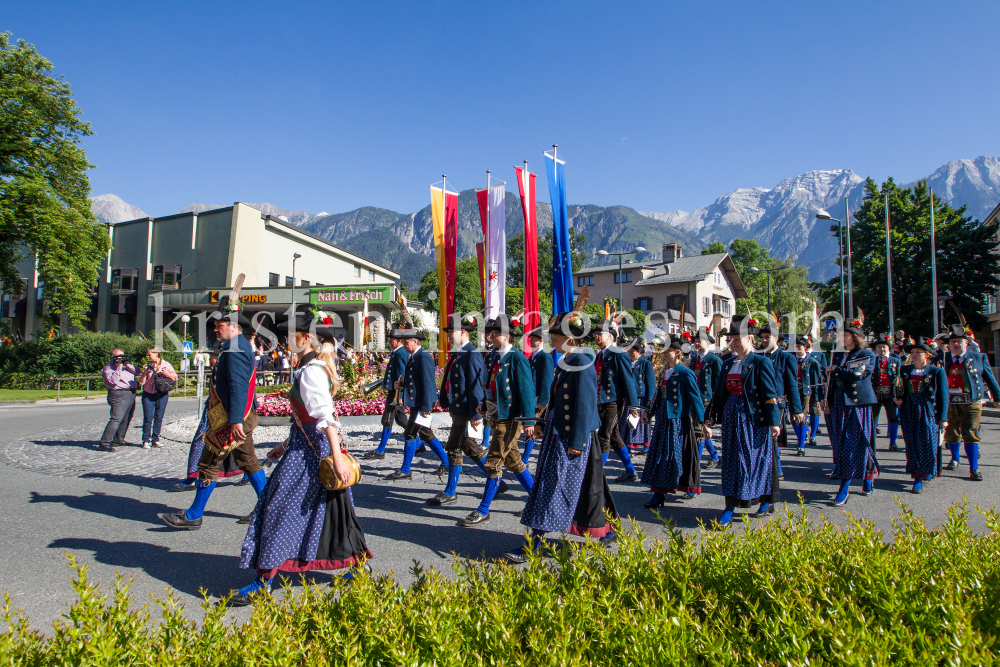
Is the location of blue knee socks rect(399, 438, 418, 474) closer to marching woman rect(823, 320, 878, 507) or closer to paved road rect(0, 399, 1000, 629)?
paved road rect(0, 399, 1000, 629)

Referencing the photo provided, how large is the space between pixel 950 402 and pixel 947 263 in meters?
30.6

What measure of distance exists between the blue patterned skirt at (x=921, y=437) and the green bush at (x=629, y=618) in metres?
4.61

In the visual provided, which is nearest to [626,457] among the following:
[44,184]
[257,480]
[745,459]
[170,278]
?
[745,459]

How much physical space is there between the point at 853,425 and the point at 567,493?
Answer: 396cm

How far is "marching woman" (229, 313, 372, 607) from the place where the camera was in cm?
367

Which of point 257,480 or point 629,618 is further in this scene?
point 257,480

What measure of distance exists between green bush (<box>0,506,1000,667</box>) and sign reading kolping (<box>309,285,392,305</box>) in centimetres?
3325

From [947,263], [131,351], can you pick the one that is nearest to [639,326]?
[947,263]

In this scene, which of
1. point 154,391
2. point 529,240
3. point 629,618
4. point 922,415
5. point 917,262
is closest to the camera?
point 629,618

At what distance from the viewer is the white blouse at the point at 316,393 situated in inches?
148

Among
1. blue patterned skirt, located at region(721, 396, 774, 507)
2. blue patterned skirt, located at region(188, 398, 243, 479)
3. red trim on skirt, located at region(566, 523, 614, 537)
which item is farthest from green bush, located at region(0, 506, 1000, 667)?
blue patterned skirt, located at region(188, 398, 243, 479)

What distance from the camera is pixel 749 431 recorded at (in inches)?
219

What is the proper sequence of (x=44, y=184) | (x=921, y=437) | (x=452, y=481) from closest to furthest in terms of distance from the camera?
(x=452, y=481) → (x=921, y=437) → (x=44, y=184)

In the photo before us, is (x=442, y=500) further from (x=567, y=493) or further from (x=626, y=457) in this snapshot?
(x=626, y=457)
